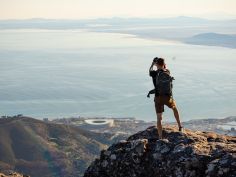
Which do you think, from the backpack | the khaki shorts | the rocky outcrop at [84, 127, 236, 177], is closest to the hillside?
the khaki shorts

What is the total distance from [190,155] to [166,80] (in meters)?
2.00

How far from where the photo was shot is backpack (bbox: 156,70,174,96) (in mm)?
10406

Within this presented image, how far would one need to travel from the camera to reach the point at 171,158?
9.27 metres

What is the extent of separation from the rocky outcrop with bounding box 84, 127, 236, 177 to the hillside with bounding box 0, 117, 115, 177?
6673 cm

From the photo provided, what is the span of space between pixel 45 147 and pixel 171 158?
79734 mm

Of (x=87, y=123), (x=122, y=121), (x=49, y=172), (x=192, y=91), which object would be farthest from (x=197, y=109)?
(x=49, y=172)

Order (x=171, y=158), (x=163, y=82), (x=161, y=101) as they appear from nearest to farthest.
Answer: (x=171, y=158) < (x=163, y=82) < (x=161, y=101)

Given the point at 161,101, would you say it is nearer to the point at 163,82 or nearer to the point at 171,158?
the point at 163,82

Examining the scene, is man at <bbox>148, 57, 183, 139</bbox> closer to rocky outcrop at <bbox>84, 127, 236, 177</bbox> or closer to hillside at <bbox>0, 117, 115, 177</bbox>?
rocky outcrop at <bbox>84, 127, 236, 177</bbox>

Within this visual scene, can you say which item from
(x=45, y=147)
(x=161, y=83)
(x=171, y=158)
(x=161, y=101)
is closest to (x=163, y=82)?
(x=161, y=83)

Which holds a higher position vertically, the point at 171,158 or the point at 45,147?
the point at 171,158

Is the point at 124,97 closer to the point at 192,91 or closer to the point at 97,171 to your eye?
the point at 192,91

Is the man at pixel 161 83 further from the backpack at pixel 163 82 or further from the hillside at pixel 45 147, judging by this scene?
the hillside at pixel 45 147

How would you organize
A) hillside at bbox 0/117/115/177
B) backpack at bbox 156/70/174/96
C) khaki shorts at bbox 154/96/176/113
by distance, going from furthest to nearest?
hillside at bbox 0/117/115/177 → khaki shorts at bbox 154/96/176/113 → backpack at bbox 156/70/174/96
